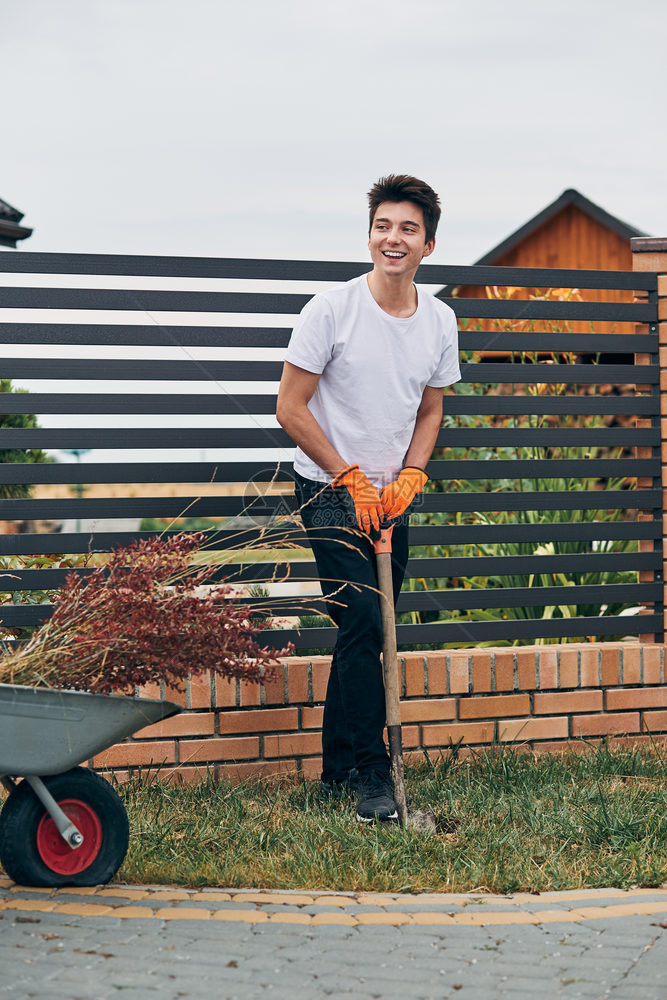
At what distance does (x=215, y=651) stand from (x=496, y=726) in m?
1.87

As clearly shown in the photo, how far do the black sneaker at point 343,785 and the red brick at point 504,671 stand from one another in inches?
37.5

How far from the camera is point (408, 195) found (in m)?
3.74

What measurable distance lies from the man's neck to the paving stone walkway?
78.1 inches

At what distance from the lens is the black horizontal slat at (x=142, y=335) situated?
168 inches

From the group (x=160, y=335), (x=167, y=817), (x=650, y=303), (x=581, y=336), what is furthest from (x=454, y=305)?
(x=167, y=817)

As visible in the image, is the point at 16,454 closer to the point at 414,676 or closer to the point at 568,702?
the point at 414,676

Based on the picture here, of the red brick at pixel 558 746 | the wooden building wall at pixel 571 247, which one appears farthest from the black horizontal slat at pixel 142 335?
the wooden building wall at pixel 571 247

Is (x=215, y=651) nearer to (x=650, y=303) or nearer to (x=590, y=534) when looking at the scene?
(x=590, y=534)

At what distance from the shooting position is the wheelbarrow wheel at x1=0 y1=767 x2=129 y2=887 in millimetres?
3025

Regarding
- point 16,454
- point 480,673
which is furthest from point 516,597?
point 16,454

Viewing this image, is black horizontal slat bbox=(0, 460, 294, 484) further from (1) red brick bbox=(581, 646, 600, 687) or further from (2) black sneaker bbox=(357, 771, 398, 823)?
(1) red brick bbox=(581, 646, 600, 687)

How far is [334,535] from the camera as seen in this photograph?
12.6ft

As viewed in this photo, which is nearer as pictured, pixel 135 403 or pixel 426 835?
pixel 426 835

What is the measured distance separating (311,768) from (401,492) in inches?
52.5
